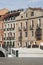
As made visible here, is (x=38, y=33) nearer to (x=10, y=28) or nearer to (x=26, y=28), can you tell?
(x=26, y=28)

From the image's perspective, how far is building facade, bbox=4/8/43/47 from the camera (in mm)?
77375

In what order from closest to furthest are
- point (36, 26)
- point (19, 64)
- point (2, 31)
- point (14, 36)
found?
1. point (19, 64)
2. point (36, 26)
3. point (14, 36)
4. point (2, 31)

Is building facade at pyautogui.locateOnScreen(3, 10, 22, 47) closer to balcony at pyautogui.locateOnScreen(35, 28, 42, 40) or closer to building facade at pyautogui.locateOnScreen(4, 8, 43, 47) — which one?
building facade at pyautogui.locateOnScreen(4, 8, 43, 47)

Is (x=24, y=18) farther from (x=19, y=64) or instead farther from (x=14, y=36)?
(x=19, y=64)

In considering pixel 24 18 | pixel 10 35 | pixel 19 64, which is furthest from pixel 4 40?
pixel 19 64

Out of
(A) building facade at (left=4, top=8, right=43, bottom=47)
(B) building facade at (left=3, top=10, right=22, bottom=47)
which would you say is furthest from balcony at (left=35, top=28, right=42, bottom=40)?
(B) building facade at (left=3, top=10, right=22, bottom=47)

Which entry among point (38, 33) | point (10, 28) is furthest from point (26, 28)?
point (10, 28)

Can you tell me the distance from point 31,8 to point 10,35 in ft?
28.6

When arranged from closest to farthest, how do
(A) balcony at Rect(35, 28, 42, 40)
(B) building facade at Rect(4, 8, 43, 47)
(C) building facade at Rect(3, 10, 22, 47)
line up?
(A) balcony at Rect(35, 28, 42, 40) < (B) building facade at Rect(4, 8, 43, 47) < (C) building facade at Rect(3, 10, 22, 47)

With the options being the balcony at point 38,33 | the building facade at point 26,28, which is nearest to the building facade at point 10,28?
the building facade at point 26,28

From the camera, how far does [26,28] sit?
81000 millimetres

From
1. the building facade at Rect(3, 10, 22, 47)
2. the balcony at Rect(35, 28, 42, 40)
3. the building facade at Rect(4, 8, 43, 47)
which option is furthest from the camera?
the building facade at Rect(3, 10, 22, 47)

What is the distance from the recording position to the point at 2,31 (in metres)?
90.2

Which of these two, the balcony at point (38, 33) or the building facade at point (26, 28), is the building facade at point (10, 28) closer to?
the building facade at point (26, 28)
